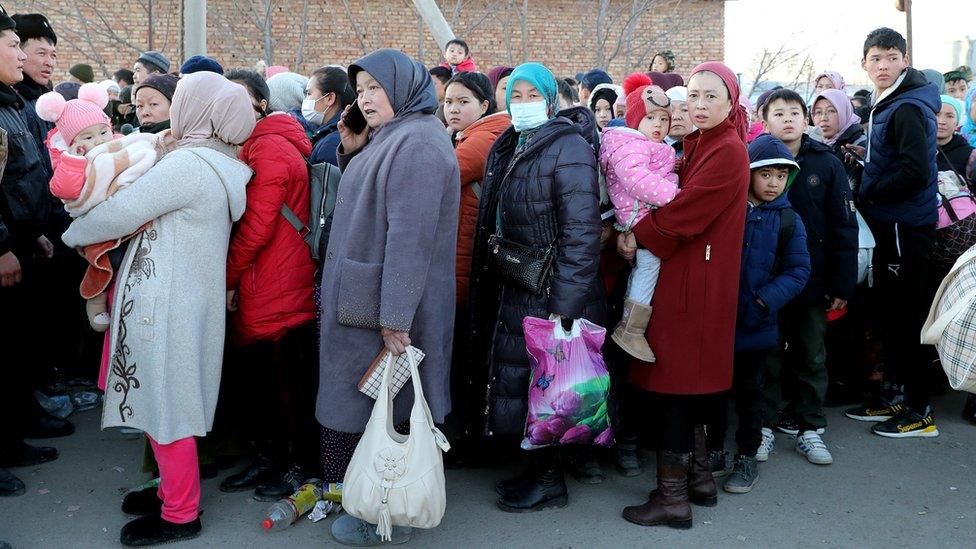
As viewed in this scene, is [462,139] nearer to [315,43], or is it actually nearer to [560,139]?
[560,139]

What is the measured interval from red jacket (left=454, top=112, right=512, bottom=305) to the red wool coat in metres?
0.91

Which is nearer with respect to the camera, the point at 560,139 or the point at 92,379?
the point at 560,139

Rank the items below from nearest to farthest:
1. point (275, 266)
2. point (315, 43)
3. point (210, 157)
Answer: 1. point (210, 157)
2. point (275, 266)
3. point (315, 43)

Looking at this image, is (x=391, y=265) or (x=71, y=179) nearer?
(x=391, y=265)

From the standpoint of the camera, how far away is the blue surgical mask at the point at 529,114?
141 inches

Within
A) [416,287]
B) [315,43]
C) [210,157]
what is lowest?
[416,287]

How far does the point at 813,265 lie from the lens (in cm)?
436

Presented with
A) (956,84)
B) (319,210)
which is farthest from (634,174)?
(956,84)

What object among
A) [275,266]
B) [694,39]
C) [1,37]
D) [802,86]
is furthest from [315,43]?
[275,266]

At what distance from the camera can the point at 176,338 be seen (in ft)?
10.6

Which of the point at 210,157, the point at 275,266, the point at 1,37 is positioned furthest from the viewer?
the point at 1,37

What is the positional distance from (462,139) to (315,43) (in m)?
13.2

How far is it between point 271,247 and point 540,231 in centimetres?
124

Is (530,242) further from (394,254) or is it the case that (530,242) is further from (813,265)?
(813,265)
